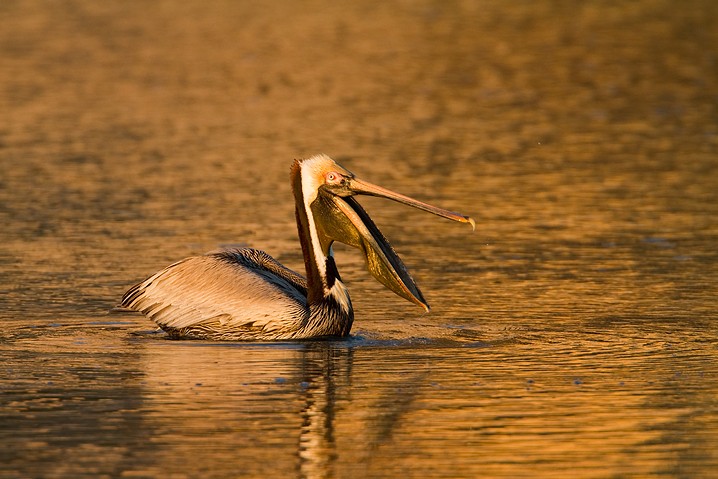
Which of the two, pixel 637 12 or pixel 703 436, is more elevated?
pixel 637 12

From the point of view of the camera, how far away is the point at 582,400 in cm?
784

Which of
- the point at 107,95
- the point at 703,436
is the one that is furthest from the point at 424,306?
the point at 107,95

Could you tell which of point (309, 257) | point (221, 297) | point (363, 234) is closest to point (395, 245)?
point (309, 257)

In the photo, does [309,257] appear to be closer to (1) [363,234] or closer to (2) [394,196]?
(1) [363,234]

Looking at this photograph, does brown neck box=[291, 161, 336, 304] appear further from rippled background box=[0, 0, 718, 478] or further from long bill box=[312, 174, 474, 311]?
rippled background box=[0, 0, 718, 478]

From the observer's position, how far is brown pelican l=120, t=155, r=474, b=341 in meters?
9.51

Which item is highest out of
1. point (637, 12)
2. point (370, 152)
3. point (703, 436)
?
point (637, 12)

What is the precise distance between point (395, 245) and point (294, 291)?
8.85ft

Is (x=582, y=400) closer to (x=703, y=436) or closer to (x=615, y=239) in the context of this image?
(x=703, y=436)

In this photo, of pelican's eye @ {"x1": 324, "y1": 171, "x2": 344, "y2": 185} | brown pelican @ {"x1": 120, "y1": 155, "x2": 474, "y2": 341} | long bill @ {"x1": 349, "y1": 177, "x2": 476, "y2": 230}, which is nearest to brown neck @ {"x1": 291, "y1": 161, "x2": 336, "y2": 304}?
brown pelican @ {"x1": 120, "y1": 155, "x2": 474, "y2": 341}

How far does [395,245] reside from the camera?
12578 millimetres

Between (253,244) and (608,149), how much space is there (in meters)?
6.07

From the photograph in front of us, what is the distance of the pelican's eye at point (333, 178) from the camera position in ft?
31.7

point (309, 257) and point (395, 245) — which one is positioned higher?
point (309, 257)
